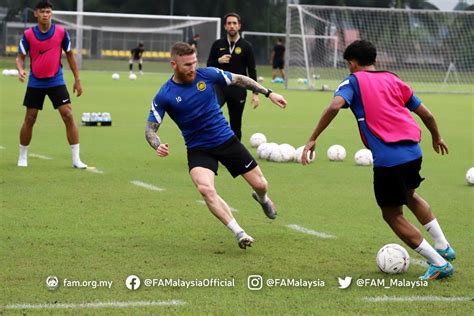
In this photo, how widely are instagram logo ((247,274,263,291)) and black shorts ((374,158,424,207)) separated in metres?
1.09

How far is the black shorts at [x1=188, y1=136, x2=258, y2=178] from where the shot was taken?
866 cm

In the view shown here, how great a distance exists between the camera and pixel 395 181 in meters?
7.24

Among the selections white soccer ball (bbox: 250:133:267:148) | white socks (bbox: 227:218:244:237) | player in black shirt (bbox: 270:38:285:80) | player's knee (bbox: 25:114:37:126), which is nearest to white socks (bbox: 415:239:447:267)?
white socks (bbox: 227:218:244:237)

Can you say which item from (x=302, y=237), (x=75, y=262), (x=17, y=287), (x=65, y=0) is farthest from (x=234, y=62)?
(x=65, y=0)

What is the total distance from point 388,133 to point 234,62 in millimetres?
7047

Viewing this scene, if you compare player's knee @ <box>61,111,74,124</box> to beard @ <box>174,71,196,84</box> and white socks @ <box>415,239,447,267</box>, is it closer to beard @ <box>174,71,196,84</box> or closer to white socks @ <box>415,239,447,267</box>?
beard @ <box>174,71,196,84</box>

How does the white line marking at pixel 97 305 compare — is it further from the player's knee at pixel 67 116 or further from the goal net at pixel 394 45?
the goal net at pixel 394 45

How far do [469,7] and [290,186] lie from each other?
44.0 m

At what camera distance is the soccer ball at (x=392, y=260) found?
7406 millimetres

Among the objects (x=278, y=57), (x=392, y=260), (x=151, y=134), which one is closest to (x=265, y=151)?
(x=151, y=134)

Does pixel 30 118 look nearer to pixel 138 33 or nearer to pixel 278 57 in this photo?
pixel 278 57

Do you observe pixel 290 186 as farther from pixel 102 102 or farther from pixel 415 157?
pixel 102 102

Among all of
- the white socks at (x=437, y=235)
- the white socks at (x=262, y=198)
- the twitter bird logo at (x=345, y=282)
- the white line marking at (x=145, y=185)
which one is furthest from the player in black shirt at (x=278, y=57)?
the twitter bird logo at (x=345, y=282)

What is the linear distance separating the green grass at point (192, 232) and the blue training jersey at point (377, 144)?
905 millimetres
